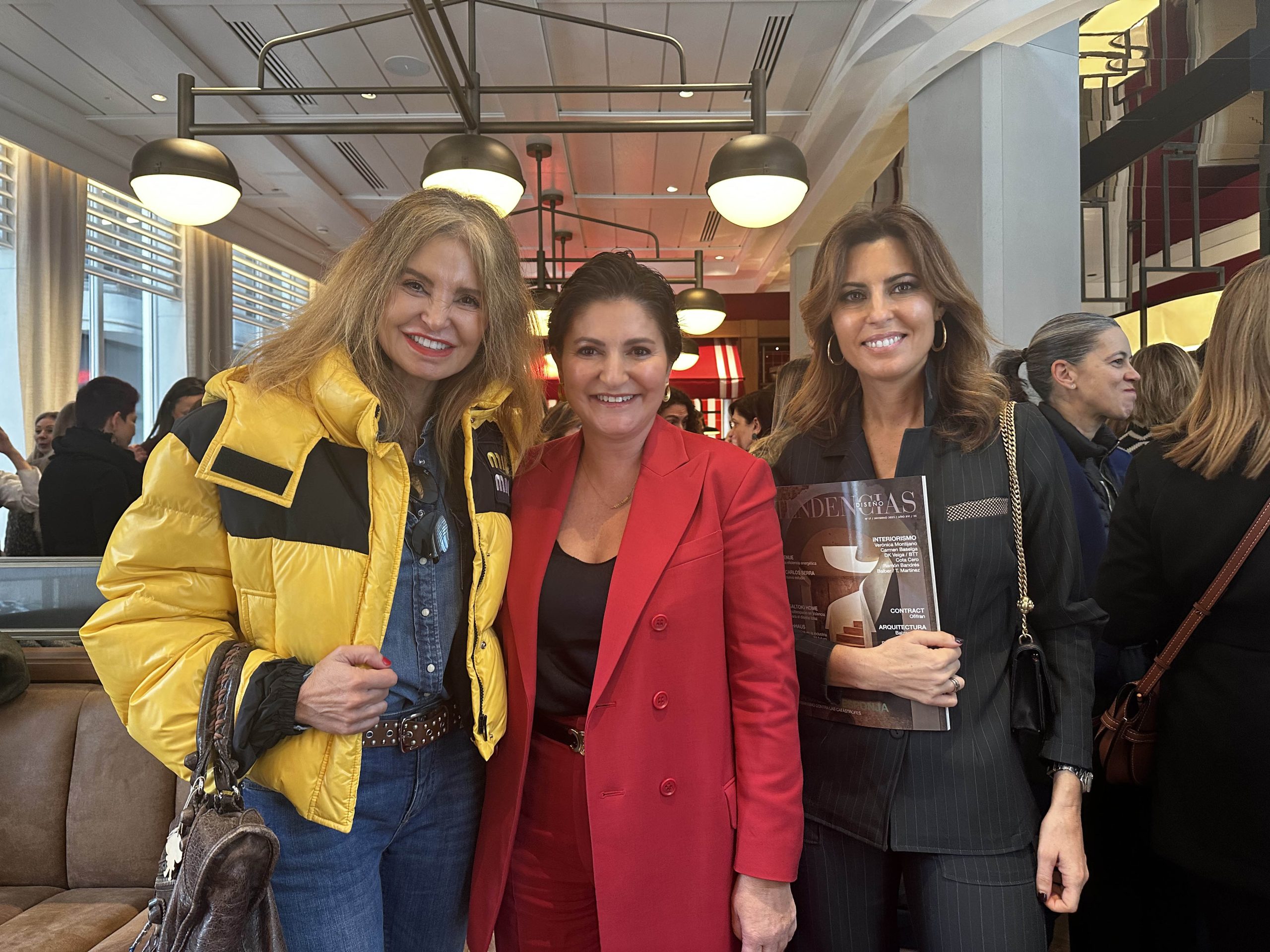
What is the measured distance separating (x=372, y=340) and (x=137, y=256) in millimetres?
7128

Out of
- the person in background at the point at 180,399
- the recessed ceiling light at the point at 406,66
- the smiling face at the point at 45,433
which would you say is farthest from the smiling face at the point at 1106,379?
the smiling face at the point at 45,433

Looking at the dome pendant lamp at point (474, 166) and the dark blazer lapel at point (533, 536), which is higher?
the dome pendant lamp at point (474, 166)

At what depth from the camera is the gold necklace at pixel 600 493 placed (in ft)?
5.09

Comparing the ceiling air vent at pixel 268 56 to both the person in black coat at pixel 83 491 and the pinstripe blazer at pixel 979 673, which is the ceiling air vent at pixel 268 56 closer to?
the person in black coat at pixel 83 491

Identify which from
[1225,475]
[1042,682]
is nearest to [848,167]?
[1225,475]

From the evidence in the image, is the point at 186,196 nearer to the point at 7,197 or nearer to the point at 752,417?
the point at 752,417

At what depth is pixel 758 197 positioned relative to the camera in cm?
310

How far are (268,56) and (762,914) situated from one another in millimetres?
4932

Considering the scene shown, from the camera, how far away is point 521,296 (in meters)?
1.63

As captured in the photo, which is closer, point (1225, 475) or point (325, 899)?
point (325, 899)

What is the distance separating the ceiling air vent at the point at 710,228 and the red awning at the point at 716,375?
201 centimetres

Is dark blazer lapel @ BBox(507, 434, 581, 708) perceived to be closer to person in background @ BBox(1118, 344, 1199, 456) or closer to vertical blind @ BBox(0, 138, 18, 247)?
person in background @ BBox(1118, 344, 1199, 456)

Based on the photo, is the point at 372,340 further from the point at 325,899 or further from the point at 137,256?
the point at 137,256

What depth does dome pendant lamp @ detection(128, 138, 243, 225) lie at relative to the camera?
116 inches
